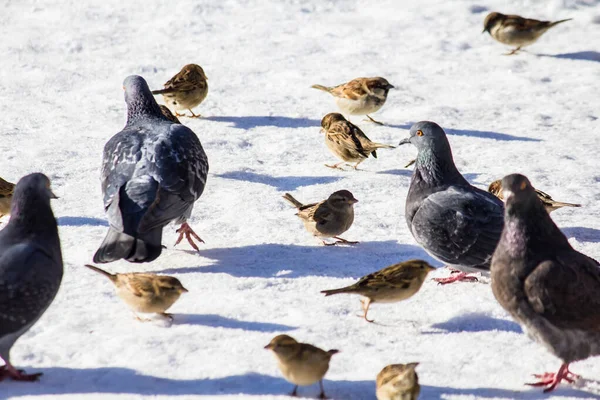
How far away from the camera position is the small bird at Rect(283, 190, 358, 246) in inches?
271

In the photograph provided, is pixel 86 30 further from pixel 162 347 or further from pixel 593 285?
pixel 593 285

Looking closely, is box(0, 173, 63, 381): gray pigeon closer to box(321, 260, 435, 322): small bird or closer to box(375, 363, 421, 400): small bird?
box(321, 260, 435, 322): small bird

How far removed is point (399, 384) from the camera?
457cm

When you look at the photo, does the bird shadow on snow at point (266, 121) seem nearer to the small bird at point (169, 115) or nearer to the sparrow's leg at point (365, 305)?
the small bird at point (169, 115)

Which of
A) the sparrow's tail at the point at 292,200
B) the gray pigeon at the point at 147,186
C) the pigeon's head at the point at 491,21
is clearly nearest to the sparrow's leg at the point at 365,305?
the gray pigeon at the point at 147,186

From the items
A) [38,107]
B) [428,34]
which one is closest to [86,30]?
[38,107]

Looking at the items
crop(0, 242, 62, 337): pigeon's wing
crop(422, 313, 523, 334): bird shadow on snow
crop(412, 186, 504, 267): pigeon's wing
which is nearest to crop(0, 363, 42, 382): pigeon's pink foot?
crop(0, 242, 62, 337): pigeon's wing

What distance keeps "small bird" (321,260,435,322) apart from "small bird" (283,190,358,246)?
3.66 ft

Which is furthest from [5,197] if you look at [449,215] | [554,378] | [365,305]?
[554,378]

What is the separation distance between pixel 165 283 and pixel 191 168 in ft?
4.82

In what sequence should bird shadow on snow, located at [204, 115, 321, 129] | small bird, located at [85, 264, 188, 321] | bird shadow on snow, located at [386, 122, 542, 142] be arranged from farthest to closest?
bird shadow on snow, located at [204, 115, 321, 129], bird shadow on snow, located at [386, 122, 542, 142], small bird, located at [85, 264, 188, 321]

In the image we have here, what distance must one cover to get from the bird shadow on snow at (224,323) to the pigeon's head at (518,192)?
1.51m

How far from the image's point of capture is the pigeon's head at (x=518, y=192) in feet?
17.0

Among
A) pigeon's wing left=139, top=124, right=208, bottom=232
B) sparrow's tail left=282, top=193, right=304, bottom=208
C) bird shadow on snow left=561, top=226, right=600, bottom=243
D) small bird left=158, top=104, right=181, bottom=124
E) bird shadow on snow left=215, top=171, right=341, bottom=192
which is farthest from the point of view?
small bird left=158, top=104, right=181, bottom=124
